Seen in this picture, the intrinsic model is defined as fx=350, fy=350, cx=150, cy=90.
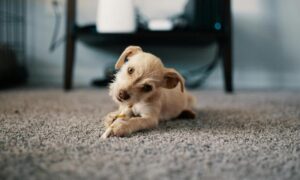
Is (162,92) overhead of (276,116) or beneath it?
overhead

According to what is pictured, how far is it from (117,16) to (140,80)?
0.99 meters

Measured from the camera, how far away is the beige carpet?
0.56 m

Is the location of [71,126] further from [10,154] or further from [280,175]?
[280,175]

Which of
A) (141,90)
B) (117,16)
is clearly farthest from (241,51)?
(141,90)

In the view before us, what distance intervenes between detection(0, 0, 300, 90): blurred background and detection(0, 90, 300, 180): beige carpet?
119 centimetres

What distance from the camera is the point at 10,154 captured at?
63cm

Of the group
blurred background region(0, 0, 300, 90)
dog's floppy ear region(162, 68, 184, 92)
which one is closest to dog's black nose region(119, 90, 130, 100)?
dog's floppy ear region(162, 68, 184, 92)

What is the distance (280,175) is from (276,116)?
63cm

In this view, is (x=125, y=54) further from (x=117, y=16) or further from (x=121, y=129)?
(x=117, y=16)

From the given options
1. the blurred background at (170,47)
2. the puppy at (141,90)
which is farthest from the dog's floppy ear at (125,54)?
the blurred background at (170,47)

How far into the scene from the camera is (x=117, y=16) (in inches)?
70.0

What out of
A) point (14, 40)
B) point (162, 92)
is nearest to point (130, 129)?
point (162, 92)

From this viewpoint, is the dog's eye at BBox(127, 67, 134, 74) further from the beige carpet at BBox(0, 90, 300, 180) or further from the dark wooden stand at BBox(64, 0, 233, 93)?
the dark wooden stand at BBox(64, 0, 233, 93)

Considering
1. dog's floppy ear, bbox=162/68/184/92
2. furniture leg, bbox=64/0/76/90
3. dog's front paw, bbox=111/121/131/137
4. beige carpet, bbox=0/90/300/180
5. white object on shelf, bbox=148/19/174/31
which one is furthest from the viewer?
white object on shelf, bbox=148/19/174/31
